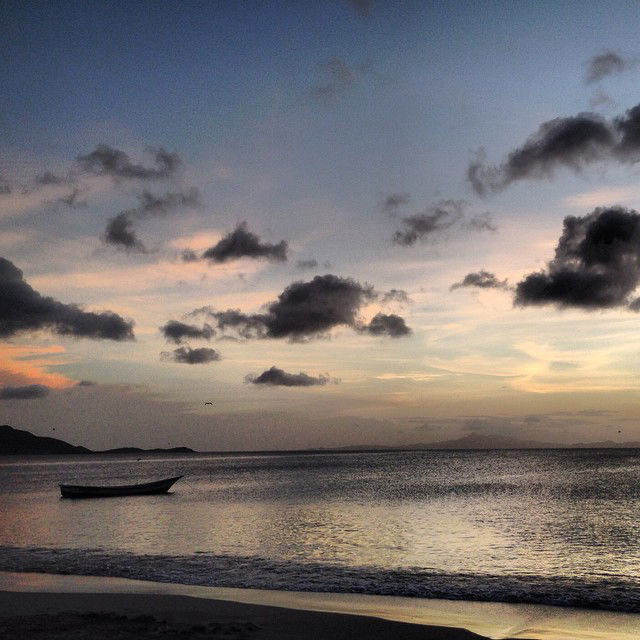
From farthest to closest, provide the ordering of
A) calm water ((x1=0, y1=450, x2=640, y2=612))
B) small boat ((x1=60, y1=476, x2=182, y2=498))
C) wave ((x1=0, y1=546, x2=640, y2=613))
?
small boat ((x1=60, y1=476, x2=182, y2=498)), calm water ((x1=0, y1=450, x2=640, y2=612)), wave ((x1=0, y1=546, x2=640, y2=613))

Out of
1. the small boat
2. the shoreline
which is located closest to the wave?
the shoreline

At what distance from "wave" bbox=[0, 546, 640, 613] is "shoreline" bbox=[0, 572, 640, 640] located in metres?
1.39

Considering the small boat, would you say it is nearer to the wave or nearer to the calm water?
the calm water

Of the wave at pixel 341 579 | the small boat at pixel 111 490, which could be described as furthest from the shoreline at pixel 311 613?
the small boat at pixel 111 490

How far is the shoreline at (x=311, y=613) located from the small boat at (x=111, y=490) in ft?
189

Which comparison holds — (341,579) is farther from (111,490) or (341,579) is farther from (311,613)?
(111,490)

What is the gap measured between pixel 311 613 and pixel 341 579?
8.23 meters

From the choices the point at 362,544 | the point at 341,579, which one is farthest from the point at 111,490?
the point at 341,579

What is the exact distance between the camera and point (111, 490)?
86.6 metres

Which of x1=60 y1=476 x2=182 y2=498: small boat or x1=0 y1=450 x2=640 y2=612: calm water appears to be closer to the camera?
x1=0 y1=450 x2=640 y2=612: calm water

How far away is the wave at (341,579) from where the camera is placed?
82.8ft

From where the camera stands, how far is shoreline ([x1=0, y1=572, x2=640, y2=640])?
18.6 meters

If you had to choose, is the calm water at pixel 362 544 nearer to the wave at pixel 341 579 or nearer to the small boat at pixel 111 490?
the wave at pixel 341 579

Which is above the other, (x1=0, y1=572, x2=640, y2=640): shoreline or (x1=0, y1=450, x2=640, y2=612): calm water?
(x1=0, y1=572, x2=640, y2=640): shoreline
